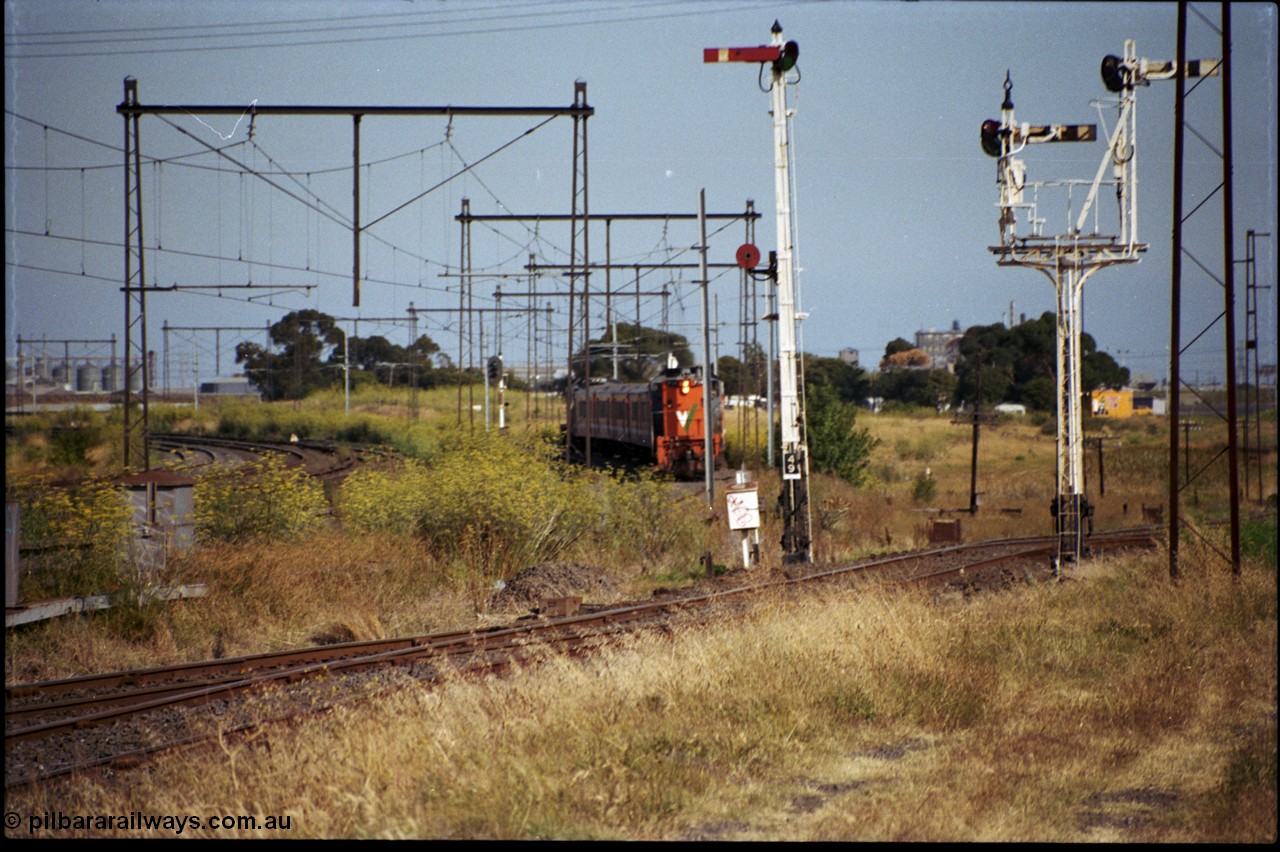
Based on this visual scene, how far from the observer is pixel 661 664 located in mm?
8992

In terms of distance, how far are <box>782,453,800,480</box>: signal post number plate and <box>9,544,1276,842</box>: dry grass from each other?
22.2 ft

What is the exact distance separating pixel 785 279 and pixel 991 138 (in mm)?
4009

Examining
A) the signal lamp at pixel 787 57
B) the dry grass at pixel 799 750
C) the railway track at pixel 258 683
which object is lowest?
the railway track at pixel 258 683

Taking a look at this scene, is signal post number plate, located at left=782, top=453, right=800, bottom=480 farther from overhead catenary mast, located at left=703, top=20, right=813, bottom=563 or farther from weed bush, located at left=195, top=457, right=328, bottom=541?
weed bush, located at left=195, top=457, right=328, bottom=541

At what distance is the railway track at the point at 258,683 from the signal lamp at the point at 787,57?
8043 millimetres

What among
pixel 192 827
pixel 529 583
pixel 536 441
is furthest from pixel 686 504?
pixel 192 827

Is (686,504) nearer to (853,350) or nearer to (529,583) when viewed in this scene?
(529,583)

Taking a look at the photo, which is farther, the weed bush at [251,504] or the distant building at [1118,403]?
the distant building at [1118,403]

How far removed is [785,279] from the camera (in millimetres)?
17781

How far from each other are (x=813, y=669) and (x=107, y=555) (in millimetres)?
8583

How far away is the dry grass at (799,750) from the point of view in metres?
6.02

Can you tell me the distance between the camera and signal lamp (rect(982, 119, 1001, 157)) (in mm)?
17734

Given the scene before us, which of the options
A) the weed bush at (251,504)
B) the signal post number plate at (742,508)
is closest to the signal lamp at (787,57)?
the signal post number plate at (742,508)

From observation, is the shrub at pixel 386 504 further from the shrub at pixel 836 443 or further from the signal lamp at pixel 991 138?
the shrub at pixel 836 443
